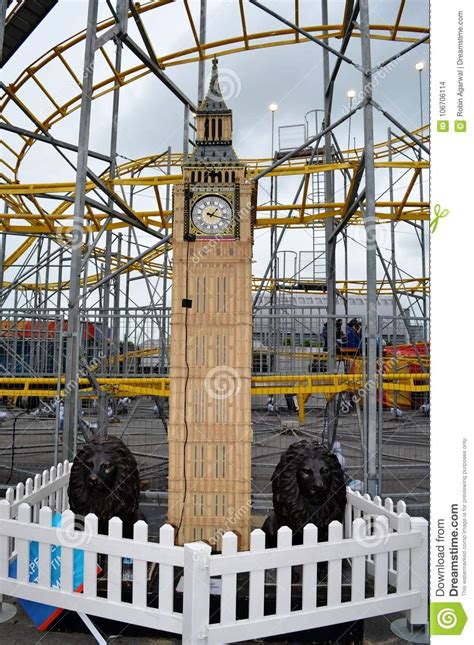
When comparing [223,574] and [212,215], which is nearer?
[223,574]

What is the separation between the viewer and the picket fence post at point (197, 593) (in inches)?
108

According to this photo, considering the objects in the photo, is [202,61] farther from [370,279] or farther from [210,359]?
[210,359]

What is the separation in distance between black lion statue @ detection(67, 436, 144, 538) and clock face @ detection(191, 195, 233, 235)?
1960 mm

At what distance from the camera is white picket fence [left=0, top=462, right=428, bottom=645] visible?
9.34 ft

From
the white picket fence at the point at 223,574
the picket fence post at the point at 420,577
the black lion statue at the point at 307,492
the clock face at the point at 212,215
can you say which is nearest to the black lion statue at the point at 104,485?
the white picket fence at the point at 223,574

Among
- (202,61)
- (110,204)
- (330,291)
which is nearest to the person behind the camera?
(330,291)

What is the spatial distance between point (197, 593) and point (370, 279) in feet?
11.1

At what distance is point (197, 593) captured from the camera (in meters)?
2.74

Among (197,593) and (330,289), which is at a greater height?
(330,289)

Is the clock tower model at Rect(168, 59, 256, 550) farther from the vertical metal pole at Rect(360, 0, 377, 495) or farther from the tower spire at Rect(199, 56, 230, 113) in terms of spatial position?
the vertical metal pole at Rect(360, 0, 377, 495)

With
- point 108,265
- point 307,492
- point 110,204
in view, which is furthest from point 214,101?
point 108,265

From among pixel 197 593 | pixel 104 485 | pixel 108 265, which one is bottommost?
pixel 197 593
